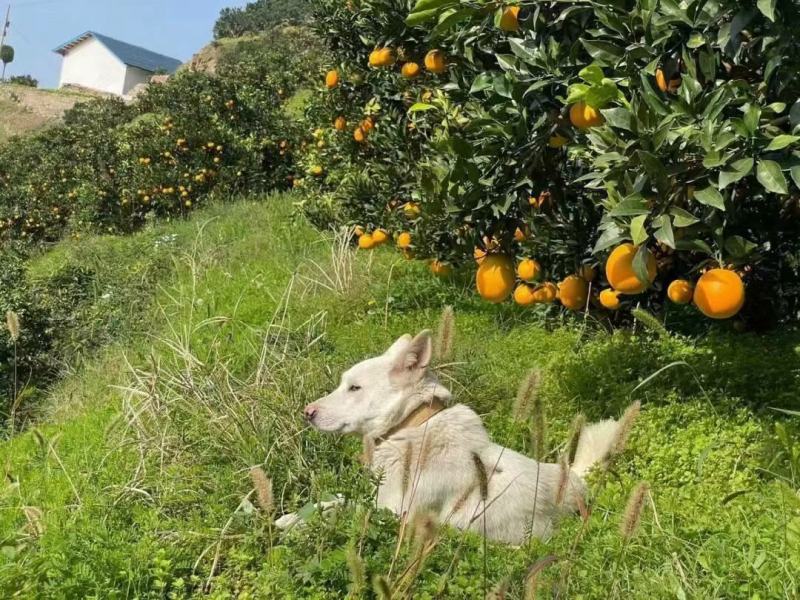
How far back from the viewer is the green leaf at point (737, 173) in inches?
107

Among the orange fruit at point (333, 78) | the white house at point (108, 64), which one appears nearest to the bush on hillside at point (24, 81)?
the white house at point (108, 64)

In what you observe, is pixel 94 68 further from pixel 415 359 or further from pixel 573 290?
pixel 415 359

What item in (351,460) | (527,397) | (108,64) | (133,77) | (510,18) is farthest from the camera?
(108,64)

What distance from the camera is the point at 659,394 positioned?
430 centimetres

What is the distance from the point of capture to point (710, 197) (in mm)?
2787

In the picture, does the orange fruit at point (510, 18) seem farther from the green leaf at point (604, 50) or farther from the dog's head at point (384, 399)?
the dog's head at point (384, 399)

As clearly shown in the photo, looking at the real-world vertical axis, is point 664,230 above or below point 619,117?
below

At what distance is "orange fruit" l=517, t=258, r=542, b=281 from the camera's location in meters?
4.48

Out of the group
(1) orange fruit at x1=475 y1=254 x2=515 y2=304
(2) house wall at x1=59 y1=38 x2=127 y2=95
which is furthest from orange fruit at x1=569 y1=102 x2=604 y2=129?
(2) house wall at x1=59 y1=38 x2=127 y2=95

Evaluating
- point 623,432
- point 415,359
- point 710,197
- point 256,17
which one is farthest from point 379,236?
point 256,17

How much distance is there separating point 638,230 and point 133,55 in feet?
188

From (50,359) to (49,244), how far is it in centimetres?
807

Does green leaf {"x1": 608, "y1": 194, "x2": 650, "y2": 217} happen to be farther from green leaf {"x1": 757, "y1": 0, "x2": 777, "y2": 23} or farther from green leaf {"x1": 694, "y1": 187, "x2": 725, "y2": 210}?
green leaf {"x1": 757, "y1": 0, "x2": 777, "y2": 23}

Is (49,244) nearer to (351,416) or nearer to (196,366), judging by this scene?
(196,366)
